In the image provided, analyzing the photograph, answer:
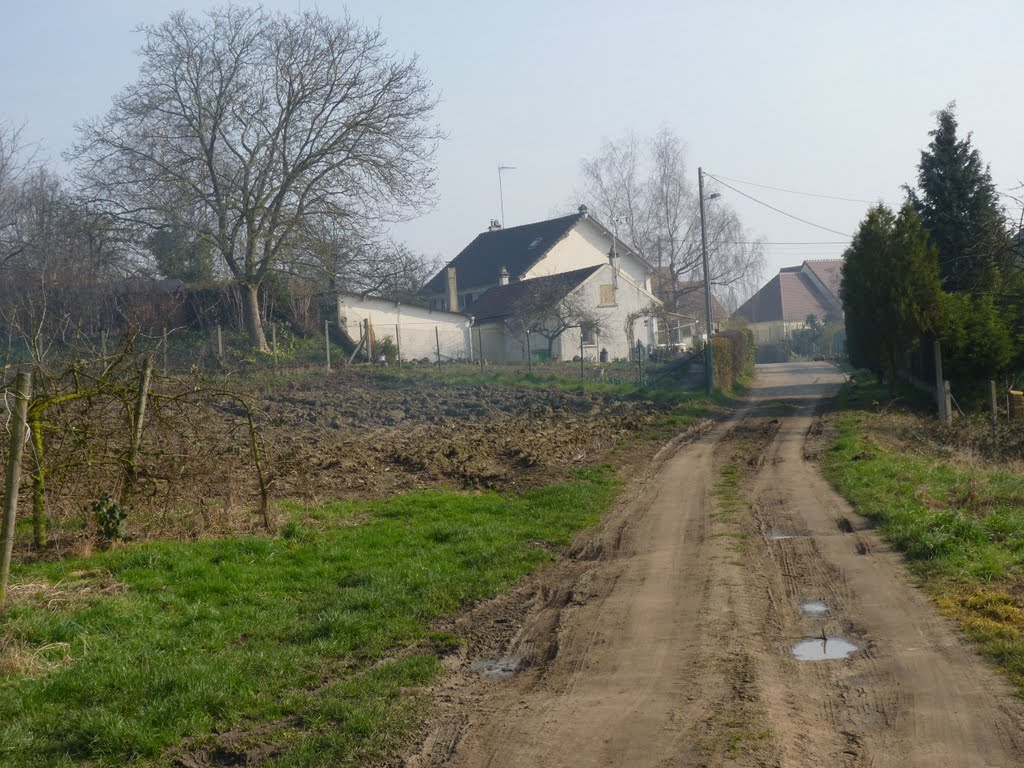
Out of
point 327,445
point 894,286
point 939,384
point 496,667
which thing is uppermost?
point 894,286

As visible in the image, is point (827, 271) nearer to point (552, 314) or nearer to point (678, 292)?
point (678, 292)

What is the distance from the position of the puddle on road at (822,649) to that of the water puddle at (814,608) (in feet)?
2.25

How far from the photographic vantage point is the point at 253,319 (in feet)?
117

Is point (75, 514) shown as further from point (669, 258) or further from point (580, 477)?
point (669, 258)

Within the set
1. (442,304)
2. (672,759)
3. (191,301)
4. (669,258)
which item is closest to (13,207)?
(191,301)

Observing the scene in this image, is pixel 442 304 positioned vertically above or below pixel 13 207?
below

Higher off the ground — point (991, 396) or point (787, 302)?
point (787, 302)

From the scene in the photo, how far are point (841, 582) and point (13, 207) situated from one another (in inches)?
1678

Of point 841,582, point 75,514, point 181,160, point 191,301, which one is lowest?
point 841,582

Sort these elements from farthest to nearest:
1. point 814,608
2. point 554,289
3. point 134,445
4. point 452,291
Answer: point 452,291 < point 554,289 < point 134,445 < point 814,608

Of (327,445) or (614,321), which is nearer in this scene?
(327,445)

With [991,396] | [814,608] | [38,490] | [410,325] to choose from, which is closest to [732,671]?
[814,608]

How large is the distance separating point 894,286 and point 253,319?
73.8 feet

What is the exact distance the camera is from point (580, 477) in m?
16.4
